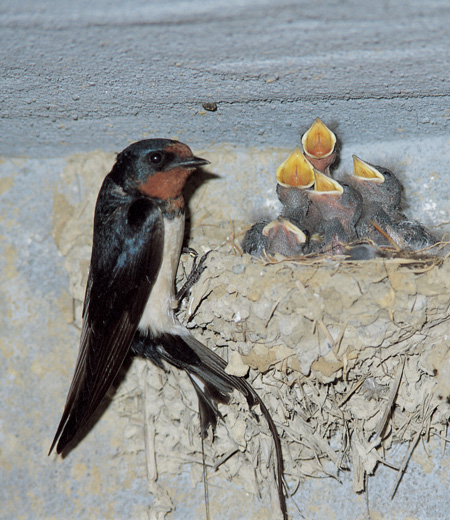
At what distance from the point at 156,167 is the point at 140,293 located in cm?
39

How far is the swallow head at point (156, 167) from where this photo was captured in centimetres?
202

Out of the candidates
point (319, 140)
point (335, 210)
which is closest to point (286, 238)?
point (335, 210)

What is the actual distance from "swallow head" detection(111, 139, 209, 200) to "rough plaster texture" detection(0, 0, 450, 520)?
107mm

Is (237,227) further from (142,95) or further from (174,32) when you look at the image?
(174,32)

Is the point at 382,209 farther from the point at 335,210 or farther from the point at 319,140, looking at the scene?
the point at 319,140

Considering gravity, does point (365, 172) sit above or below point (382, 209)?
above

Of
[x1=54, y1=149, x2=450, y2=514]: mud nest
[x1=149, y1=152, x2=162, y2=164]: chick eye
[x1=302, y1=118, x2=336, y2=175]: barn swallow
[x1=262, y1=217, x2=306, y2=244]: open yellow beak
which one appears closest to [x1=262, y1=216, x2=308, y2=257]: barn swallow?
[x1=262, y1=217, x2=306, y2=244]: open yellow beak

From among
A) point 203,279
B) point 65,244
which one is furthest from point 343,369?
point 65,244

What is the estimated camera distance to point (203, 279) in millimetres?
1997

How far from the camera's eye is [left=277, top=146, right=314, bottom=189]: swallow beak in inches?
85.4

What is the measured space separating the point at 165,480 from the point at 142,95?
1.27 metres

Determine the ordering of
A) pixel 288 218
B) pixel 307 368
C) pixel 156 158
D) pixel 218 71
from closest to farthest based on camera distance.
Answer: pixel 218 71, pixel 307 368, pixel 156 158, pixel 288 218

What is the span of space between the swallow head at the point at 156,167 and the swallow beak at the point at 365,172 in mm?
559

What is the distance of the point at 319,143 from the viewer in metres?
2.11
